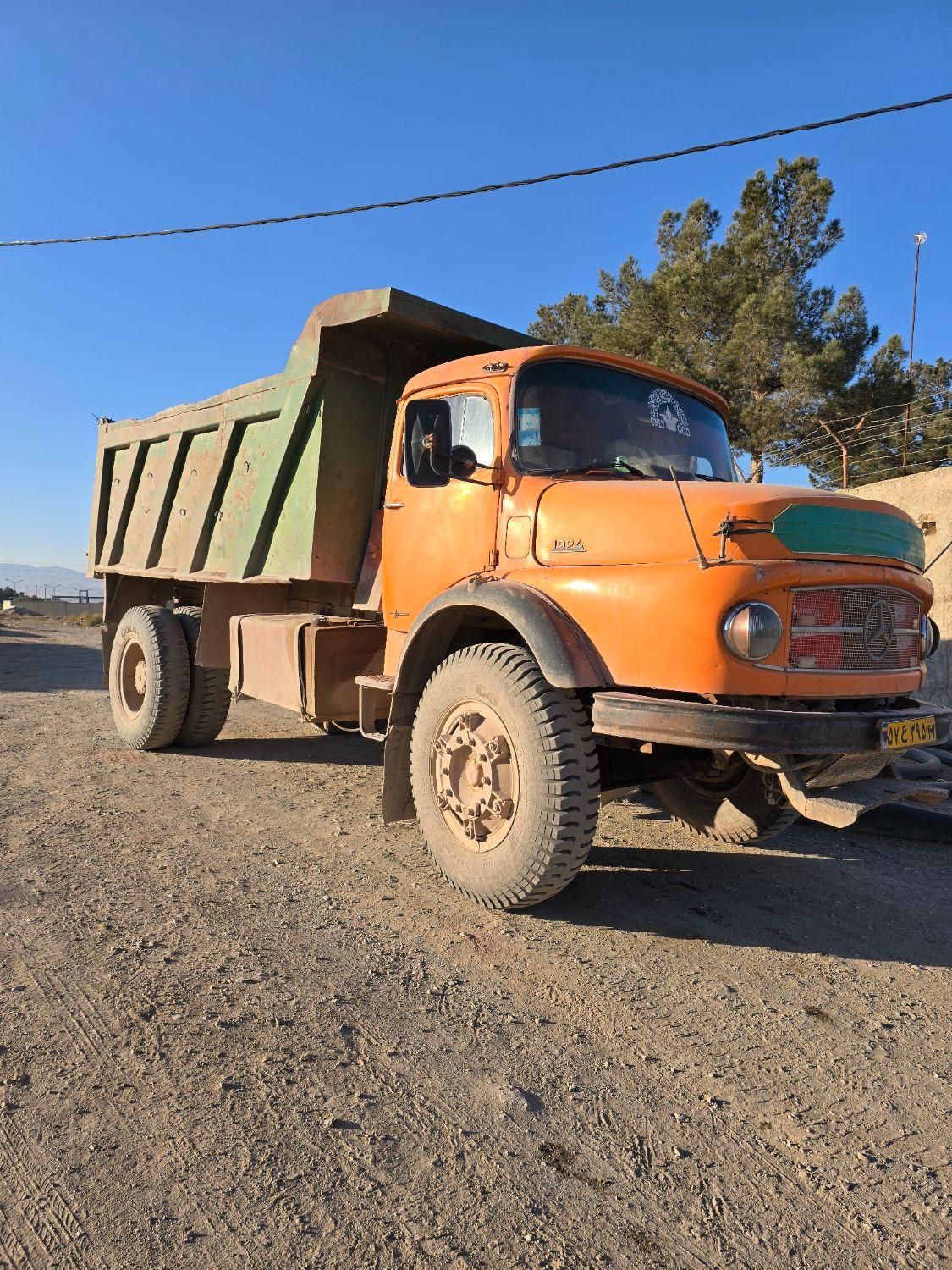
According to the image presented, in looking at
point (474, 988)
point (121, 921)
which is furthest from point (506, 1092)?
point (121, 921)

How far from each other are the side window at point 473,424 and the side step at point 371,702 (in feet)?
3.87

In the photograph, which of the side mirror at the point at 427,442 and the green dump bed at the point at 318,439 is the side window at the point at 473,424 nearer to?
the side mirror at the point at 427,442

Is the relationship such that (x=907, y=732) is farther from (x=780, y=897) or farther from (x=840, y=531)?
(x=780, y=897)

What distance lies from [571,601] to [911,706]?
1603 millimetres

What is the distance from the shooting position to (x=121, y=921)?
3521mm

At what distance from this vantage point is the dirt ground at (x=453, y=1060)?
195 cm

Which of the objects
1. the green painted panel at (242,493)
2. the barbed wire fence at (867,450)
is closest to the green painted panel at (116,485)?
the green painted panel at (242,493)

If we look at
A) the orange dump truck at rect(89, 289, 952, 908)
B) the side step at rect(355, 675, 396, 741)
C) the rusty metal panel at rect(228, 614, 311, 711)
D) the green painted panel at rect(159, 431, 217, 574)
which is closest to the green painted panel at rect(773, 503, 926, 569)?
the orange dump truck at rect(89, 289, 952, 908)

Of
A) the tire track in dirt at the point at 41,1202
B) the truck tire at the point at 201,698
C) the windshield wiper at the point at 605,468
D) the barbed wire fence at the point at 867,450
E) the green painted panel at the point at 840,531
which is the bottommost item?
the tire track in dirt at the point at 41,1202

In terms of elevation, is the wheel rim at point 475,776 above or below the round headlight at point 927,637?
below

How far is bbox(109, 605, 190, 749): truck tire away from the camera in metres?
6.86

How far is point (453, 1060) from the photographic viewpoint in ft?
8.64

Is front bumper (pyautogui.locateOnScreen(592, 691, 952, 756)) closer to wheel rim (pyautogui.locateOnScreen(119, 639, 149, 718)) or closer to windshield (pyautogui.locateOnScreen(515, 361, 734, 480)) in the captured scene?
windshield (pyautogui.locateOnScreen(515, 361, 734, 480))

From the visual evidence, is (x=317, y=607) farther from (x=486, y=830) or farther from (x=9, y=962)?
(x=9, y=962)
